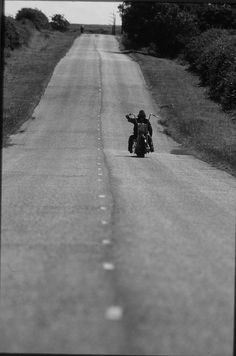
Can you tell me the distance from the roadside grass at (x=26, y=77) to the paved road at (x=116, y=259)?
13257 millimetres

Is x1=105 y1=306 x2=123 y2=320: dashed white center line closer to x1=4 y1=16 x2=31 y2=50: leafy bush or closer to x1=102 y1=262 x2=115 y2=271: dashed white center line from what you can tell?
x1=102 y1=262 x2=115 y2=271: dashed white center line

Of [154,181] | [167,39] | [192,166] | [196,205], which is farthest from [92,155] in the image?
[167,39]

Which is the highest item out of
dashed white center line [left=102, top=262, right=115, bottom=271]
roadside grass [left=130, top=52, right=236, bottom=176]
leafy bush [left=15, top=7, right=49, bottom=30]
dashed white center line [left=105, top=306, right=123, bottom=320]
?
leafy bush [left=15, top=7, right=49, bottom=30]

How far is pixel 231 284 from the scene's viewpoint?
6457 mm

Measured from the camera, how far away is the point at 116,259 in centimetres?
730

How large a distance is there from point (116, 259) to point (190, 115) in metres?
32.1

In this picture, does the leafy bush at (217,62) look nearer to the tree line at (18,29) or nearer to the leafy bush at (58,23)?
A: the tree line at (18,29)

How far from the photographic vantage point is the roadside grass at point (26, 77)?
37.1m

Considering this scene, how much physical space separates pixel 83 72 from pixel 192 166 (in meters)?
37.9

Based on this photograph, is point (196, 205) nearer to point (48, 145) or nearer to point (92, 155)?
point (92, 155)

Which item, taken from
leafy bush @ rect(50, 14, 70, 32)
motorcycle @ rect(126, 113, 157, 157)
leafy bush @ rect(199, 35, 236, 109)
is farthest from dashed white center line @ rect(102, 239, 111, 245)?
leafy bush @ rect(50, 14, 70, 32)

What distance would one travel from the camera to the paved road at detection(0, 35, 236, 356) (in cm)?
510

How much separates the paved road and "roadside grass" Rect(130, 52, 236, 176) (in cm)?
633

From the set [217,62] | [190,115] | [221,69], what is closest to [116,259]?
[190,115]
